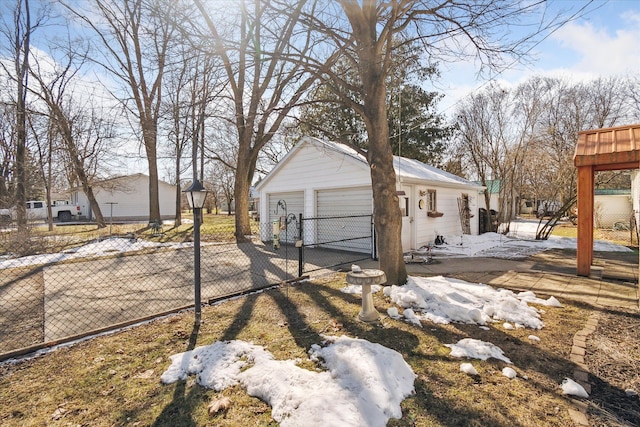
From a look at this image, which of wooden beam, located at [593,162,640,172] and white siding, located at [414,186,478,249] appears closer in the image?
wooden beam, located at [593,162,640,172]

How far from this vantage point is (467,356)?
9.96 feet

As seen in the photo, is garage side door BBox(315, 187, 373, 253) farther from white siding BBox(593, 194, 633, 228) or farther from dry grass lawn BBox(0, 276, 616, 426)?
white siding BBox(593, 194, 633, 228)

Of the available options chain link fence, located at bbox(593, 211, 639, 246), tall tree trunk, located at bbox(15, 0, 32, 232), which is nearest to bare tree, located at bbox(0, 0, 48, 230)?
tall tree trunk, located at bbox(15, 0, 32, 232)

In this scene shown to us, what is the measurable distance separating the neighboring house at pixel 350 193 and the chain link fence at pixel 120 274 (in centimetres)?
59

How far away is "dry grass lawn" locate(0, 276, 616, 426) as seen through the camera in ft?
7.32

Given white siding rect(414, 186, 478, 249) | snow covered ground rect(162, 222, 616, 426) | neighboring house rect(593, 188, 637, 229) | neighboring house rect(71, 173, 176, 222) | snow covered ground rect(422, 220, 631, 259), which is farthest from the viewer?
neighboring house rect(71, 173, 176, 222)

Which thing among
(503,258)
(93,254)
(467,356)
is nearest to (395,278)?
(467,356)

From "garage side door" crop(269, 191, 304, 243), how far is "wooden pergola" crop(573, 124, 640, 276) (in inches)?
311

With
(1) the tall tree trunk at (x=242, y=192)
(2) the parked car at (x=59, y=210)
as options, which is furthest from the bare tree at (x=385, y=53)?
(2) the parked car at (x=59, y=210)

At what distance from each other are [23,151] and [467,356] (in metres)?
18.6

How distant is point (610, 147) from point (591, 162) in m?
0.40

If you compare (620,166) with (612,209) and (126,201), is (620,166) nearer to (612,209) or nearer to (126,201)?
(612,209)

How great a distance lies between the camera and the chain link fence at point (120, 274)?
4.36 metres

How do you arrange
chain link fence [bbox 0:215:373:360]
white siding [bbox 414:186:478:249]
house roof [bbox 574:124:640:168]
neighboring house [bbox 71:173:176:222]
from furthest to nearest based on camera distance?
1. neighboring house [bbox 71:173:176:222]
2. white siding [bbox 414:186:478:249]
3. house roof [bbox 574:124:640:168]
4. chain link fence [bbox 0:215:373:360]
